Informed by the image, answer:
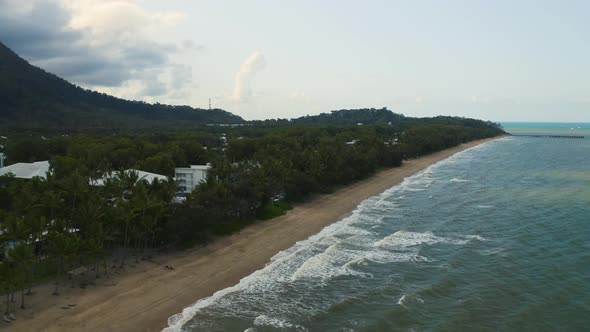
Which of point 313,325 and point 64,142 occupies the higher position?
point 64,142

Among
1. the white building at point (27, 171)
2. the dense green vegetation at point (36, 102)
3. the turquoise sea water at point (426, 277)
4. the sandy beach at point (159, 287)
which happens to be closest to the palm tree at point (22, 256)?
the sandy beach at point (159, 287)

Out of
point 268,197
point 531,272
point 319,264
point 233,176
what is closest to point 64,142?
point 233,176

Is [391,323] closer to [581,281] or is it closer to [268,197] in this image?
[581,281]

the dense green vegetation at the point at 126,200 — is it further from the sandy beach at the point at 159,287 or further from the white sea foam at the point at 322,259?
the white sea foam at the point at 322,259

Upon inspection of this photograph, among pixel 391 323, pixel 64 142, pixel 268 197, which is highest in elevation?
pixel 64 142

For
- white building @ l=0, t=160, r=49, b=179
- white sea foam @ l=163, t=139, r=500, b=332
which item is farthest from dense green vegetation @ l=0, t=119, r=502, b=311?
white sea foam @ l=163, t=139, r=500, b=332

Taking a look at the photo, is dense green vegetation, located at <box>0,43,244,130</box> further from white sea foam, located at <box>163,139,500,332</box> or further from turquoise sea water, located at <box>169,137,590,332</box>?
turquoise sea water, located at <box>169,137,590,332</box>
